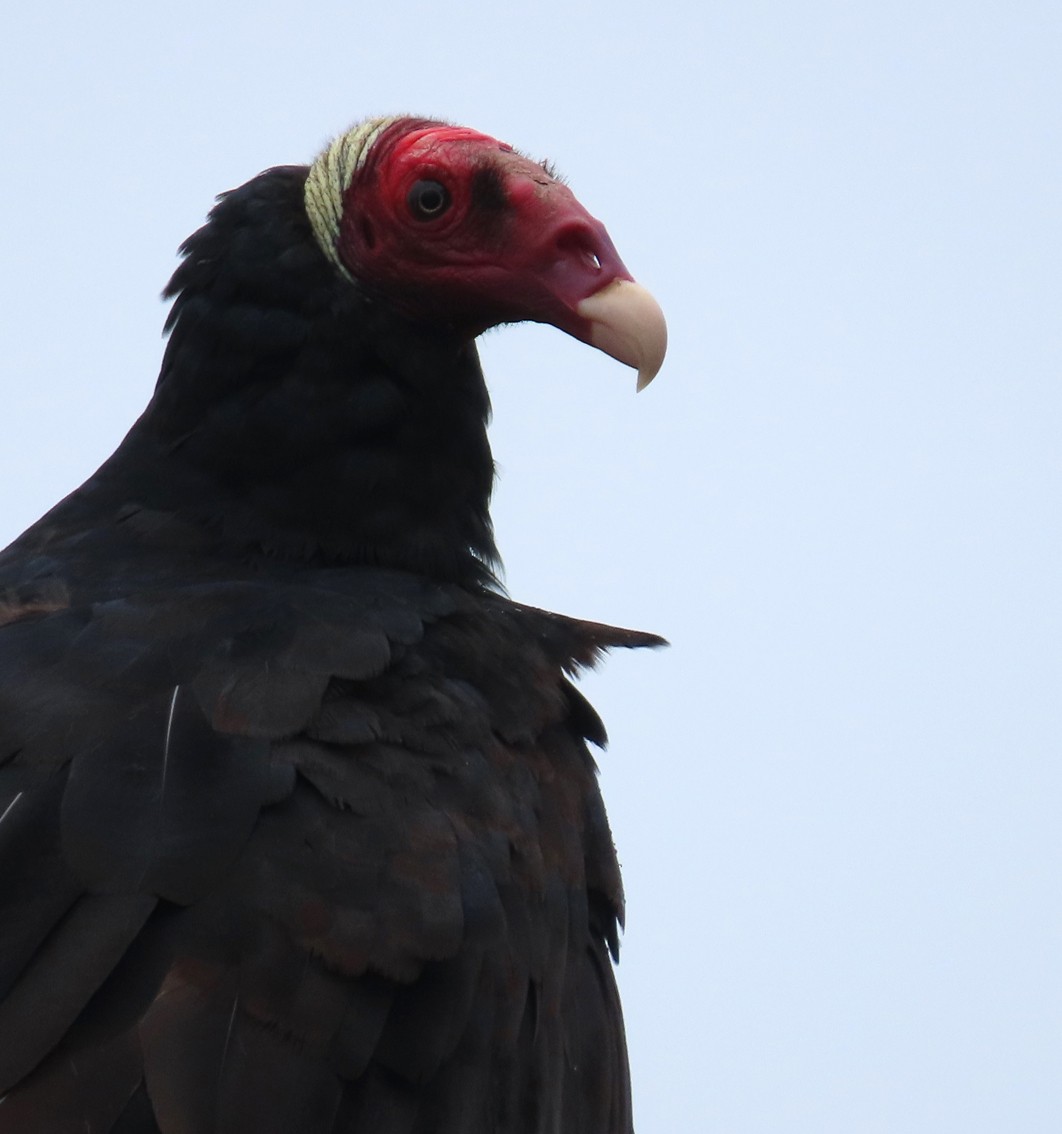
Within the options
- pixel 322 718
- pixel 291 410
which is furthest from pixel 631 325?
pixel 322 718

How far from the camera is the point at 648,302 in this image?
3803mm

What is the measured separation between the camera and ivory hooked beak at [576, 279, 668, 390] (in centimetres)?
379

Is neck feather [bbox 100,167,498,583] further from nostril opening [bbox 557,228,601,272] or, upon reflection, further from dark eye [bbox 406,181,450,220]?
nostril opening [bbox 557,228,601,272]

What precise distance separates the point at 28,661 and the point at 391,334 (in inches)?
45.3

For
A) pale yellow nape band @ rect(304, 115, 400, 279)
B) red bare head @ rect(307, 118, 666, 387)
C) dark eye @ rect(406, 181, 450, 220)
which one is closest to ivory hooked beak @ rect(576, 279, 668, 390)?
red bare head @ rect(307, 118, 666, 387)

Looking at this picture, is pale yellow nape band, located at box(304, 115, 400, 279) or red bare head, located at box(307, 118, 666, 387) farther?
pale yellow nape band, located at box(304, 115, 400, 279)

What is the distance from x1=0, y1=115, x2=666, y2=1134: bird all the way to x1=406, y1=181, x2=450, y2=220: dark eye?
1 cm

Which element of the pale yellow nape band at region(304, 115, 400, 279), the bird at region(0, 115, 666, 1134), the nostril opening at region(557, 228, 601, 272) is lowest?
the bird at region(0, 115, 666, 1134)

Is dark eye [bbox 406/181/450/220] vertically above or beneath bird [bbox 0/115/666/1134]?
above

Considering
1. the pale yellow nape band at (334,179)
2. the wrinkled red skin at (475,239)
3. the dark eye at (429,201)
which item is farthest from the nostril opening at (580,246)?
the pale yellow nape band at (334,179)

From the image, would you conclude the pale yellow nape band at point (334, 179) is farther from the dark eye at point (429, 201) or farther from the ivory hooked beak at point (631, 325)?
the ivory hooked beak at point (631, 325)

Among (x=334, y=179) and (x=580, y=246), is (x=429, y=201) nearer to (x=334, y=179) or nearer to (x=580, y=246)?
(x=334, y=179)

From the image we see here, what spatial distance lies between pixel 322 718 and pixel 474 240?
125 cm

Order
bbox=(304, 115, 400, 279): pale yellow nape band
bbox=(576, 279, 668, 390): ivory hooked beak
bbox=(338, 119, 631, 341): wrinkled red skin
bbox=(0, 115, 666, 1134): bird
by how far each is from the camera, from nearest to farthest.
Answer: bbox=(0, 115, 666, 1134): bird → bbox=(576, 279, 668, 390): ivory hooked beak → bbox=(338, 119, 631, 341): wrinkled red skin → bbox=(304, 115, 400, 279): pale yellow nape band
